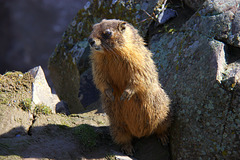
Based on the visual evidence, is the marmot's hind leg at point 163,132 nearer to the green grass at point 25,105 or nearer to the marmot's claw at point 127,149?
the marmot's claw at point 127,149

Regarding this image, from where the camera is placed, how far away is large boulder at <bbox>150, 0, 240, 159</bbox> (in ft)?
16.4

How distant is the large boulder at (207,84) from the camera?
5004 mm

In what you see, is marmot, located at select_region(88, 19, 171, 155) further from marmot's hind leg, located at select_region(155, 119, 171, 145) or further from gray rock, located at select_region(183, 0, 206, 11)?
gray rock, located at select_region(183, 0, 206, 11)

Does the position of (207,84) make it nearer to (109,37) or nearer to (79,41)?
(109,37)

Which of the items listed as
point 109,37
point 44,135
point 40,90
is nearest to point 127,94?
point 109,37

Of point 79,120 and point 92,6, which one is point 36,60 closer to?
point 92,6

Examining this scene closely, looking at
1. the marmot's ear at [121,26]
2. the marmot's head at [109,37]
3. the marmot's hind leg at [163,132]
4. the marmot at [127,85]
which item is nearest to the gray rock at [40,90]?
the marmot at [127,85]

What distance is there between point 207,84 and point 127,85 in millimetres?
1700

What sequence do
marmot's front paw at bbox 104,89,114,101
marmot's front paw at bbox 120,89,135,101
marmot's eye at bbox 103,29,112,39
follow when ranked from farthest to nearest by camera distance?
marmot's front paw at bbox 104,89,114,101 → marmot's front paw at bbox 120,89,135,101 → marmot's eye at bbox 103,29,112,39

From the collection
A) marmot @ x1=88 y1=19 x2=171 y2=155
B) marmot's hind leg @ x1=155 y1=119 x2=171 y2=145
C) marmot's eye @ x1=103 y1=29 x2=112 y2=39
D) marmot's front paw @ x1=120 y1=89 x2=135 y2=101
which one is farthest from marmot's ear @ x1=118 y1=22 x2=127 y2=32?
marmot's hind leg @ x1=155 y1=119 x2=171 y2=145

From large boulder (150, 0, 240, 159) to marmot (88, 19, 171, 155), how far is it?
0.51m

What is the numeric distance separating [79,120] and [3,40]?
6.05m

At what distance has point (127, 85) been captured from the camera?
5.62 meters

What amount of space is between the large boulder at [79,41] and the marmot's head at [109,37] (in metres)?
2.86
